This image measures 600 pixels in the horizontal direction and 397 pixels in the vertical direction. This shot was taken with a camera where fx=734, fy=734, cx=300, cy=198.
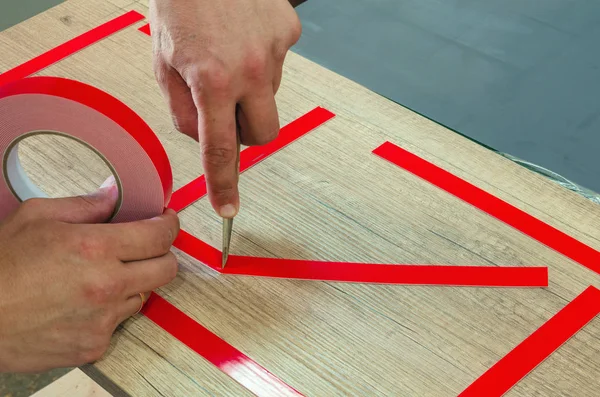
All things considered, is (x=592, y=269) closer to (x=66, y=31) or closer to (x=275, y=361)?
(x=275, y=361)

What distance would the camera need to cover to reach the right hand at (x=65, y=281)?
1.09 metres

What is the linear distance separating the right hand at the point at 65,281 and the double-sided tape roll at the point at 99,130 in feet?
0.21

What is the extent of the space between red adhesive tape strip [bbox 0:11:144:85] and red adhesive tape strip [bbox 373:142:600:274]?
2.49 feet

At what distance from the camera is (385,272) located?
126 cm

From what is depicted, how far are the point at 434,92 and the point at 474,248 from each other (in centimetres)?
68

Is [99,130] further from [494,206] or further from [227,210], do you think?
[494,206]

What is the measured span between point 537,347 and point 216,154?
23.0 inches

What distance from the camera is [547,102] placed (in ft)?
6.12

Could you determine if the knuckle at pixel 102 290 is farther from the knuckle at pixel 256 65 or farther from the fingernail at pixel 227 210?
the knuckle at pixel 256 65

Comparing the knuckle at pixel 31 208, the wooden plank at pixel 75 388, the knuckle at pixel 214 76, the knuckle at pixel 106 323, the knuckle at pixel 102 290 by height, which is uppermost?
the knuckle at pixel 214 76

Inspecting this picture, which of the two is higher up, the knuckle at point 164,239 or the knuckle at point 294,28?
the knuckle at point 294,28

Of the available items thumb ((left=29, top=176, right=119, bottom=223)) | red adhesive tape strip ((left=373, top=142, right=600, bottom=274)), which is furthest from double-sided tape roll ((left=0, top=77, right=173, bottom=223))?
red adhesive tape strip ((left=373, top=142, right=600, bottom=274))

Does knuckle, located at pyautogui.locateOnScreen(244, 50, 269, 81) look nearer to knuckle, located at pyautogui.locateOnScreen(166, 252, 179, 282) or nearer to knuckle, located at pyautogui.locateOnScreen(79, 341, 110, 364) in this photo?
knuckle, located at pyautogui.locateOnScreen(166, 252, 179, 282)

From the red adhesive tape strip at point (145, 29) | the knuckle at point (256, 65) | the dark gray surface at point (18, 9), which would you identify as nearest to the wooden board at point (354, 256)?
the red adhesive tape strip at point (145, 29)
